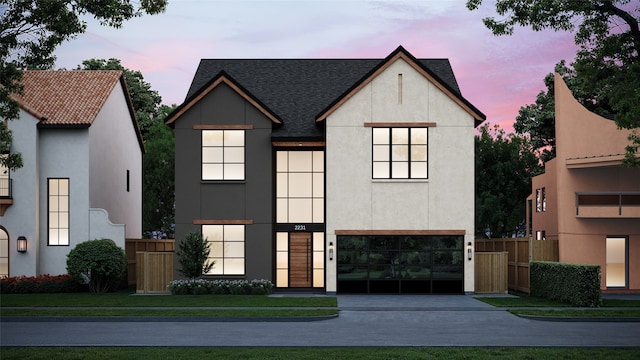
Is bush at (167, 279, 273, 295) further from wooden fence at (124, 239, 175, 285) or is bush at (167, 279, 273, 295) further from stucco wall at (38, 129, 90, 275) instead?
stucco wall at (38, 129, 90, 275)

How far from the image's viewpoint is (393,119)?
31875 mm

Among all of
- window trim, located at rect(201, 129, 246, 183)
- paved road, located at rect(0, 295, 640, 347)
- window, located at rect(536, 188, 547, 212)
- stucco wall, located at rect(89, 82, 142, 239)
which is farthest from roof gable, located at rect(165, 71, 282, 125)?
window, located at rect(536, 188, 547, 212)

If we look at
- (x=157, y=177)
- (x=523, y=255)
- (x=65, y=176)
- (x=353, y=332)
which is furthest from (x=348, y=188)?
(x=157, y=177)

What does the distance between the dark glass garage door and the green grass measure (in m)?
15.1

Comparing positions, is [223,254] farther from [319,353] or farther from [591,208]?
[319,353]

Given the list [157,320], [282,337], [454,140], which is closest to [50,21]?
[157,320]

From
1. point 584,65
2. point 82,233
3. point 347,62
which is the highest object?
point 347,62

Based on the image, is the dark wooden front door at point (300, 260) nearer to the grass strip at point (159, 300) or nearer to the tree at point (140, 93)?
the grass strip at point (159, 300)

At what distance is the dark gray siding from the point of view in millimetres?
32312

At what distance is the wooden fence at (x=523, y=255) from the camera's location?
1270 inches

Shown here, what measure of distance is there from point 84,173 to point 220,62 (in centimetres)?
886

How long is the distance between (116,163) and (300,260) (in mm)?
13234

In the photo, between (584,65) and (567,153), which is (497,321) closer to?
(584,65)

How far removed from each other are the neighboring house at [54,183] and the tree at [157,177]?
2030 cm
